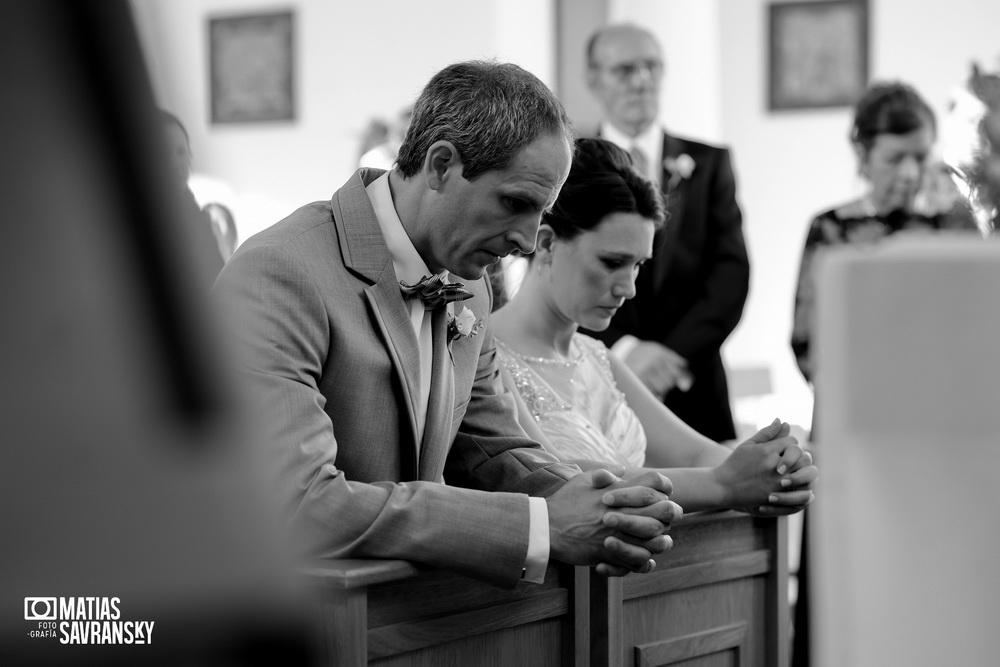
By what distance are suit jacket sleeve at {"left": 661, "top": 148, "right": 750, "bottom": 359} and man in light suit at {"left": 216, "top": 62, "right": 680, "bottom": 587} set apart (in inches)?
59.0

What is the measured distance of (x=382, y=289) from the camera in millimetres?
2002

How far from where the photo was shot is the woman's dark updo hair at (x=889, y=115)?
3.93 meters

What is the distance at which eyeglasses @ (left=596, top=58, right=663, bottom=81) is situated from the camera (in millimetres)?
4133

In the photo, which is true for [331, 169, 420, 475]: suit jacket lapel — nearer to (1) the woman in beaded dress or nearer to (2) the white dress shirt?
(2) the white dress shirt

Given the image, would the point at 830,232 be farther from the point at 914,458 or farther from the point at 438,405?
the point at 914,458

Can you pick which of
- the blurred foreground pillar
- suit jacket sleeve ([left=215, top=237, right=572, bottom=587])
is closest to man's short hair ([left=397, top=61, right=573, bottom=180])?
suit jacket sleeve ([left=215, top=237, right=572, bottom=587])

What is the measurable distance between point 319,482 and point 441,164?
664 mm

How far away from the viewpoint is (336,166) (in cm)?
862

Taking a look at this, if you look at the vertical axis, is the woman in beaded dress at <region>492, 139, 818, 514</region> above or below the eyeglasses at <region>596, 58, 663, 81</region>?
below

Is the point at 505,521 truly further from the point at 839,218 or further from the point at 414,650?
the point at 839,218

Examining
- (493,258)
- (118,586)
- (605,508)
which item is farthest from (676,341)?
(118,586)

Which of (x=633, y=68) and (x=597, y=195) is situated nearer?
(x=597, y=195)

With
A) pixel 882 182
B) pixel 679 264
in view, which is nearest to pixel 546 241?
pixel 679 264

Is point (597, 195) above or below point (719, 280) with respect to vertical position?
above
